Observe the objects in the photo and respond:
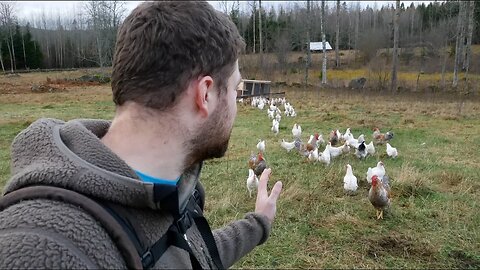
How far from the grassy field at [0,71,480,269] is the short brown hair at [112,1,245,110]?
9.98ft

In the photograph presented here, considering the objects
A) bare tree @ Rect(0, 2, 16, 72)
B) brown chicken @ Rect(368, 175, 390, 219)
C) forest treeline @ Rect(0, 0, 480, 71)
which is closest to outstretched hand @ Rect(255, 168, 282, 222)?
brown chicken @ Rect(368, 175, 390, 219)

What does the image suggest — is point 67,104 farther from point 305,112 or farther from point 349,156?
point 349,156

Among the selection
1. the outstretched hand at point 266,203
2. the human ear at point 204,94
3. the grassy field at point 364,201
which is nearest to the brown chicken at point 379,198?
the grassy field at point 364,201

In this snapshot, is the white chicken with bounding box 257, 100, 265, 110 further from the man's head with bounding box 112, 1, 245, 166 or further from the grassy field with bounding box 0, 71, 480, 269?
the man's head with bounding box 112, 1, 245, 166

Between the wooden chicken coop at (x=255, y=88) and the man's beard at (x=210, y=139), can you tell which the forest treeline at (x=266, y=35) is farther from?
the man's beard at (x=210, y=139)

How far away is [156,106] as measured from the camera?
926mm

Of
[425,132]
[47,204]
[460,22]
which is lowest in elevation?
[425,132]

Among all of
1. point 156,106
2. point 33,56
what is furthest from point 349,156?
point 33,56

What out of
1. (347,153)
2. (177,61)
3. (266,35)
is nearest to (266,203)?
(177,61)

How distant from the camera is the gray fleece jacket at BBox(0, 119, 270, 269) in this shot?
685mm

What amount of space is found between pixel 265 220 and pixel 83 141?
967 mm

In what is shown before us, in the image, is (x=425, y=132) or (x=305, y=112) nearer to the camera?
(x=425, y=132)

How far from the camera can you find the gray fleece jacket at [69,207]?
0.69 meters

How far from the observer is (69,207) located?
755 mm
